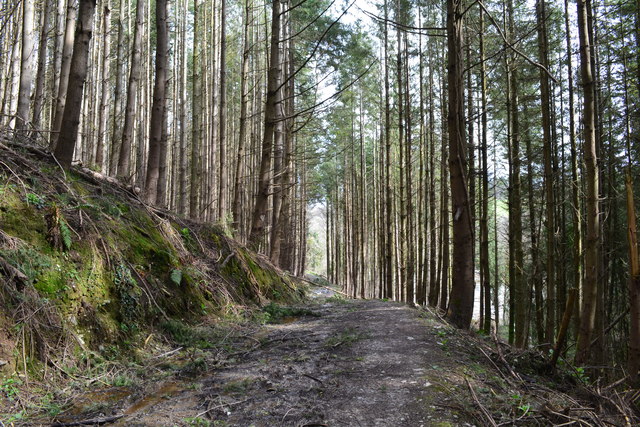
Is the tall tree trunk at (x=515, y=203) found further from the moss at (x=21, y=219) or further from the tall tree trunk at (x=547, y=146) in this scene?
the moss at (x=21, y=219)

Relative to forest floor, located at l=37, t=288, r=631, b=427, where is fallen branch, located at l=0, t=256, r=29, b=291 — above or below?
above

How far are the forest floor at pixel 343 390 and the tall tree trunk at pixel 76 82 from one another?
2775 mm

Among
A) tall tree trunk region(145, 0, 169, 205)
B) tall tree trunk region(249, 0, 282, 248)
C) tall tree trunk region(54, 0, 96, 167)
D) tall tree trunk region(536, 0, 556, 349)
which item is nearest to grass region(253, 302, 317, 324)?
tall tree trunk region(249, 0, 282, 248)

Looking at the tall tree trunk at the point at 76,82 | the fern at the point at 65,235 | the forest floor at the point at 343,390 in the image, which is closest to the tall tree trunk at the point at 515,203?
the forest floor at the point at 343,390

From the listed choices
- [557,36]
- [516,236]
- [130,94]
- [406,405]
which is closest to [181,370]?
[406,405]

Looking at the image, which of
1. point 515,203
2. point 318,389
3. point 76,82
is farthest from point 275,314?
point 515,203

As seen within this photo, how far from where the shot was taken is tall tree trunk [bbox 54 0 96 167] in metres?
4.42

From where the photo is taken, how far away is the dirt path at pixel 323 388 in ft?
7.26

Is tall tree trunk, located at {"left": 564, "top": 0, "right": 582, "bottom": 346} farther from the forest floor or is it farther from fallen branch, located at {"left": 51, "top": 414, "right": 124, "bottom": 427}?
fallen branch, located at {"left": 51, "top": 414, "right": 124, "bottom": 427}

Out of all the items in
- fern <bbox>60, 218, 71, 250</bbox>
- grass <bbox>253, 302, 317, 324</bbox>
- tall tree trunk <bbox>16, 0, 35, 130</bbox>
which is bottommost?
grass <bbox>253, 302, 317, 324</bbox>

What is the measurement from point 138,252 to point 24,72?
4.84 metres

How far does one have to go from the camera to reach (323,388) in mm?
2680

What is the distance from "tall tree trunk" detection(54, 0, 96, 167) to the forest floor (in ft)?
9.11

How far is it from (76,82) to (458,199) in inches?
188
